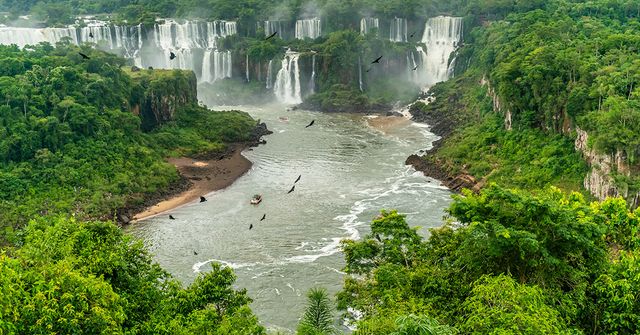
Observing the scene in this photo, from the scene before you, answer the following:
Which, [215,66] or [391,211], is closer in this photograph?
[391,211]

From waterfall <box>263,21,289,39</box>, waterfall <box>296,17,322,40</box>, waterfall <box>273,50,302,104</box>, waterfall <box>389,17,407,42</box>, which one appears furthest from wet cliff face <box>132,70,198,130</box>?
waterfall <box>389,17,407,42</box>

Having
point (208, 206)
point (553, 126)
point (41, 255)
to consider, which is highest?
point (41, 255)

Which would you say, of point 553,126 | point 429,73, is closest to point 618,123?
point 553,126

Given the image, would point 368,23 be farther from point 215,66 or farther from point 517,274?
point 517,274

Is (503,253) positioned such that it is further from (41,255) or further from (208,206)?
(208,206)

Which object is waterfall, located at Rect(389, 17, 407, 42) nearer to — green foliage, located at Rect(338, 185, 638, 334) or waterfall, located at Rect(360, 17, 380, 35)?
waterfall, located at Rect(360, 17, 380, 35)

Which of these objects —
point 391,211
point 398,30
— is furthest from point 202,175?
point 398,30

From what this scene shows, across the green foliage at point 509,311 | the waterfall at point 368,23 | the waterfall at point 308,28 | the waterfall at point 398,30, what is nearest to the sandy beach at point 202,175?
the green foliage at point 509,311
